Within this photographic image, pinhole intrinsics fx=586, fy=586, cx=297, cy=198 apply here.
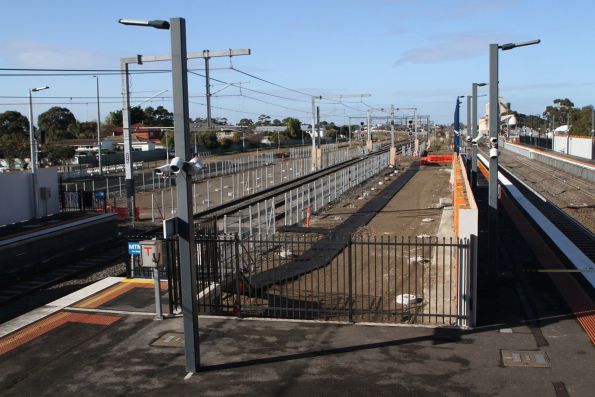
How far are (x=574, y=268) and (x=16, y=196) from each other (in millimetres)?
20148

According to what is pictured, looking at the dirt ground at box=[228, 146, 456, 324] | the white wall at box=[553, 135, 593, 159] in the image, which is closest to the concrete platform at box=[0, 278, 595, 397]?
the dirt ground at box=[228, 146, 456, 324]

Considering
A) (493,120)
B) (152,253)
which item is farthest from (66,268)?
(493,120)

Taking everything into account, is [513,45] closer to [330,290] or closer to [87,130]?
[330,290]

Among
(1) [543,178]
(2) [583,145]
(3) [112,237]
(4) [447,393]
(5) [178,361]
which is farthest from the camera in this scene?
(2) [583,145]

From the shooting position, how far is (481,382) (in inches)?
295

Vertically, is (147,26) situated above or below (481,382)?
above

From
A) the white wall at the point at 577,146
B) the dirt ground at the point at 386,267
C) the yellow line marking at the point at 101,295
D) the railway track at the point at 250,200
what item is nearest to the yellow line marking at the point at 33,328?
the yellow line marking at the point at 101,295

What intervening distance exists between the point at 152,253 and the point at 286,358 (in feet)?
9.21

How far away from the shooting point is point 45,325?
1013cm

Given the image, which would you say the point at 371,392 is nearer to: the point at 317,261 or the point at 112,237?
the point at 317,261

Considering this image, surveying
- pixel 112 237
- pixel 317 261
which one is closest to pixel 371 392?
pixel 317 261

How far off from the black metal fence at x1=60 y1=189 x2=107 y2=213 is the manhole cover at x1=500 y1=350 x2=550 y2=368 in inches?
931

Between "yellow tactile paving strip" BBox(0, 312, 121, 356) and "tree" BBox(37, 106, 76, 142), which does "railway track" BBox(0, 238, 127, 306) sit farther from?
"tree" BBox(37, 106, 76, 142)

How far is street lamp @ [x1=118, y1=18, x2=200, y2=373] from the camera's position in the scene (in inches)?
302
